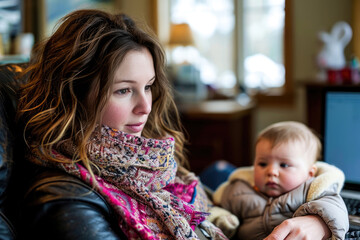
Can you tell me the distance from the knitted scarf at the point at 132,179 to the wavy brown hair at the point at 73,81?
0.03 m

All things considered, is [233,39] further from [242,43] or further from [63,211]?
[63,211]

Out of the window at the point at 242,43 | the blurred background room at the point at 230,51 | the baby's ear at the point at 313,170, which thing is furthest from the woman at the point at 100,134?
the window at the point at 242,43

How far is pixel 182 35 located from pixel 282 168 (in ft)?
9.41

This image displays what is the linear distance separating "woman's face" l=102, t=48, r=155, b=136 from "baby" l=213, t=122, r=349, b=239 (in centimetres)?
45

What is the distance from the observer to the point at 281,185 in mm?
1237

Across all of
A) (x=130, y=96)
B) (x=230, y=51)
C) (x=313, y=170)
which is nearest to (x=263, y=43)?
(x=230, y=51)

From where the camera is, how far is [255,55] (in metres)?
4.12

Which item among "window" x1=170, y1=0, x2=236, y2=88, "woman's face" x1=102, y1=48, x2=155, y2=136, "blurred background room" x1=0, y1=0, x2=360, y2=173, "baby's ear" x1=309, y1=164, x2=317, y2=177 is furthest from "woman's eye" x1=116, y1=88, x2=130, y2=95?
"window" x1=170, y1=0, x2=236, y2=88

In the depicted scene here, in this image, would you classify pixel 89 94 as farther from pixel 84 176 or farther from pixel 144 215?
pixel 144 215

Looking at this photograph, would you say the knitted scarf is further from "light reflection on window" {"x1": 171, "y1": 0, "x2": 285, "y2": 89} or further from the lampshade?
"light reflection on window" {"x1": 171, "y1": 0, "x2": 285, "y2": 89}

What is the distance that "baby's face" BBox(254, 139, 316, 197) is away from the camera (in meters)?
1.23

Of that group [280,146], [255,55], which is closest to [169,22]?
[255,55]

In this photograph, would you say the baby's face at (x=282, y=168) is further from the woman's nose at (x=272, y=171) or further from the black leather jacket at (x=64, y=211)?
the black leather jacket at (x=64, y=211)

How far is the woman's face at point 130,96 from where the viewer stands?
0.98 m
